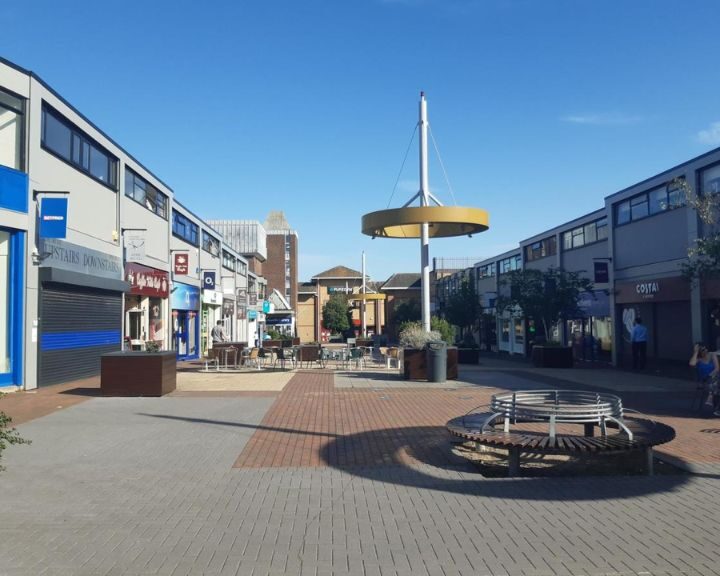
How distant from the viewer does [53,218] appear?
1566cm

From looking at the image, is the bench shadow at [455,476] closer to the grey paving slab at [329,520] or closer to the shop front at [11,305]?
the grey paving slab at [329,520]

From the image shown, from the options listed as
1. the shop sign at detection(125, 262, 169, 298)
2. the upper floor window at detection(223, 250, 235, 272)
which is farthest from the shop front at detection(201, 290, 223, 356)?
the shop sign at detection(125, 262, 169, 298)

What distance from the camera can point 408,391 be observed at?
16.0 meters

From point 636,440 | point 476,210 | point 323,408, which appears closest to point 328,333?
point 476,210

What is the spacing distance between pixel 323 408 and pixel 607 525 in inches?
302

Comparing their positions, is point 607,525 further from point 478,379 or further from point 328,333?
point 328,333

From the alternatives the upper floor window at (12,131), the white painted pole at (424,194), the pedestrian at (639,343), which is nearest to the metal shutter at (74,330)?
the upper floor window at (12,131)

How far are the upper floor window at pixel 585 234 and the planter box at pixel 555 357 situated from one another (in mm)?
6778

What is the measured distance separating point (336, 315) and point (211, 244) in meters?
39.8

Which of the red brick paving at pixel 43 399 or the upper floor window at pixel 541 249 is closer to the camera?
the red brick paving at pixel 43 399

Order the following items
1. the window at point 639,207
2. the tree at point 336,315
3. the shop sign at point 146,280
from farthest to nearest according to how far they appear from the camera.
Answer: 1. the tree at point 336,315
2. the window at point 639,207
3. the shop sign at point 146,280

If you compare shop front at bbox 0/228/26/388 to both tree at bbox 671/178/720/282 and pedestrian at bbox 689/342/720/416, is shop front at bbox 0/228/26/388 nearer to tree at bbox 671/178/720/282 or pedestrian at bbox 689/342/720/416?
pedestrian at bbox 689/342/720/416

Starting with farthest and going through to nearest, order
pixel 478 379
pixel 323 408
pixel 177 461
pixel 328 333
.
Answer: pixel 328 333
pixel 478 379
pixel 323 408
pixel 177 461

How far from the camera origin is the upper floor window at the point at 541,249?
116ft
